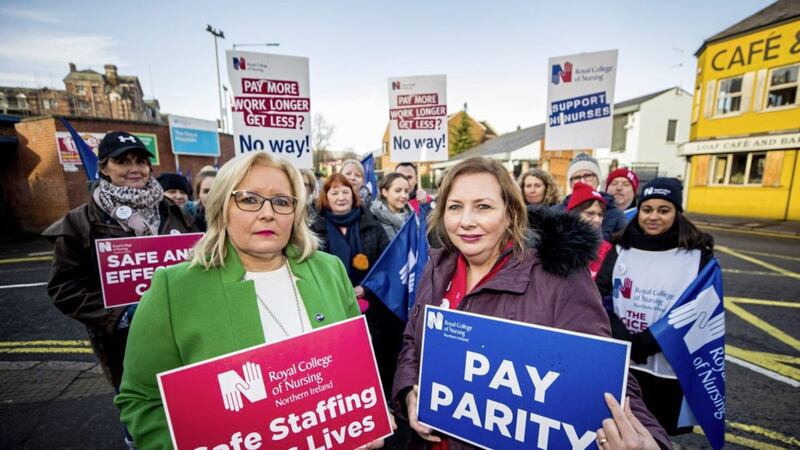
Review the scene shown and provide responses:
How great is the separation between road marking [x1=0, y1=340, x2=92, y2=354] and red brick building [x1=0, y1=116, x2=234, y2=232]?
10190 millimetres

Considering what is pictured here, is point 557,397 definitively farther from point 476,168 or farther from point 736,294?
point 736,294

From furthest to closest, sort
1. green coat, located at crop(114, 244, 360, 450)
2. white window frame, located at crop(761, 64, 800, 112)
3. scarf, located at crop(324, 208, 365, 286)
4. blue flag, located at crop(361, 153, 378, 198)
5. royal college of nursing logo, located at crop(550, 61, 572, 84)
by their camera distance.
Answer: white window frame, located at crop(761, 64, 800, 112), blue flag, located at crop(361, 153, 378, 198), royal college of nursing logo, located at crop(550, 61, 572, 84), scarf, located at crop(324, 208, 365, 286), green coat, located at crop(114, 244, 360, 450)

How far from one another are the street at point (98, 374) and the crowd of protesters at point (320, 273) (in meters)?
1.41

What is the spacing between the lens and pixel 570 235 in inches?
62.9

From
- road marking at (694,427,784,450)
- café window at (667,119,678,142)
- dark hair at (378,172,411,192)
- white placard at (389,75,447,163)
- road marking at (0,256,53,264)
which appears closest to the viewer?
road marking at (694,427,784,450)

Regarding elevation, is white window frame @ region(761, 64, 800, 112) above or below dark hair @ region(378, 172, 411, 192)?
above

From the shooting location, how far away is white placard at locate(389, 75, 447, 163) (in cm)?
573

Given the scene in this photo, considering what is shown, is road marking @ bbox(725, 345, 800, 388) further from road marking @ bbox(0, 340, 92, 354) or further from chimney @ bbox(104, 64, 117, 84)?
chimney @ bbox(104, 64, 117, 84)

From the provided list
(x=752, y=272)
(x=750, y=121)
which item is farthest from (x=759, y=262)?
(x=750, y=121)

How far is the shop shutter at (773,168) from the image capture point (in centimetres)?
1469

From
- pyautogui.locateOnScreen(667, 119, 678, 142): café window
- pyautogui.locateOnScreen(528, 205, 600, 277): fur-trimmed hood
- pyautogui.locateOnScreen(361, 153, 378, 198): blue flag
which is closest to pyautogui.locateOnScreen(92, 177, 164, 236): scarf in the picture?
pyautogui.locateOnScreen(528, 205, 600, 277): fur-trimmed hood

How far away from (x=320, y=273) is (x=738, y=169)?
22106mm

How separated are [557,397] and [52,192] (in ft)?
56.8

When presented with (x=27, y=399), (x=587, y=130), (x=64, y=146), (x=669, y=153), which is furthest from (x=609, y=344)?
(x=669, y=153)
